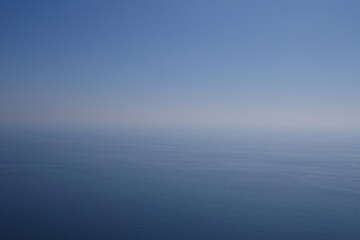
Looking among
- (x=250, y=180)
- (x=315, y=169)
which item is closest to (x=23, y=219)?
(x=250, y=180)

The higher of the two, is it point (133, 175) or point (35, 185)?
point (133, 175)

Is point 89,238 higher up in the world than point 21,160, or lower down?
lower down

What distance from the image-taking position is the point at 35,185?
31812 millimetres

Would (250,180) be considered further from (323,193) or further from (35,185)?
(35,185)

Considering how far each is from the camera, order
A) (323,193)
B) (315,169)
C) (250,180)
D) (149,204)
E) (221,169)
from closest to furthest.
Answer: (149,204) → (323,193) → (250,180) → (221,169) → (315,169)

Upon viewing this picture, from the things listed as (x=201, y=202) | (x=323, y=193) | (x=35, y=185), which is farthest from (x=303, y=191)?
(x=35, y=185)

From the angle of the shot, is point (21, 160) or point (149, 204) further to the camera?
point (21, 160)

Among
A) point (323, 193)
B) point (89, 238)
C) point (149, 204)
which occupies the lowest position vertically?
point (89, 238)

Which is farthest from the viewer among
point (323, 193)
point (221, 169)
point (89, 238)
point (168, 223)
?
point (221, 169)

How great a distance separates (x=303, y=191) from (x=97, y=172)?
1067 inches

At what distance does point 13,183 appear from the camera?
32281 mm

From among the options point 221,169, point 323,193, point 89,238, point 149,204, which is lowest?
point 89,238

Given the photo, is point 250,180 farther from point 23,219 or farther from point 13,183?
point 13,183

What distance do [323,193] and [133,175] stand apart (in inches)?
921
